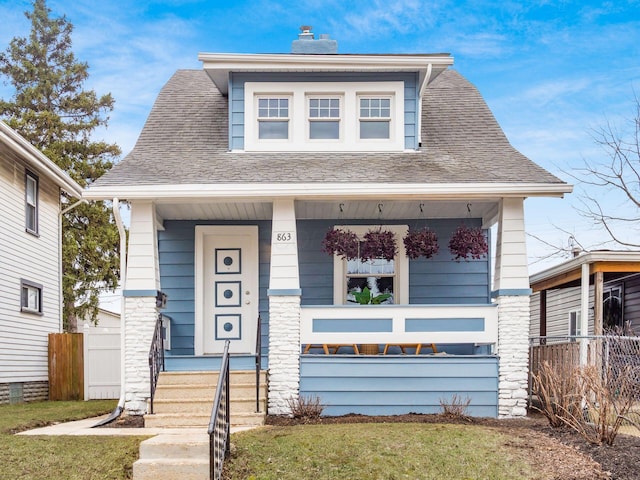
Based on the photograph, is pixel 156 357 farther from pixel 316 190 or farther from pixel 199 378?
pixel 316 190

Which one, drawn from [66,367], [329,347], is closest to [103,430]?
[329,347]

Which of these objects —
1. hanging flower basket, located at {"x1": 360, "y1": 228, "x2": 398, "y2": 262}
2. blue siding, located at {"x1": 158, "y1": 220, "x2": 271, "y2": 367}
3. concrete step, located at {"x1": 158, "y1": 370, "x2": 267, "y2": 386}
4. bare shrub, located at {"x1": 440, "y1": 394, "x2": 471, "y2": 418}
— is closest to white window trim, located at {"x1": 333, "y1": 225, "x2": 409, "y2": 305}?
hanging flower basket, located at {"x1": 360, "y1": 228, "x2": 398, "y2": 262}

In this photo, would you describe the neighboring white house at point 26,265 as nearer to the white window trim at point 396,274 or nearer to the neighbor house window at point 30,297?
the neighbor house window at point 30,297

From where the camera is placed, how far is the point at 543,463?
6.41 meters

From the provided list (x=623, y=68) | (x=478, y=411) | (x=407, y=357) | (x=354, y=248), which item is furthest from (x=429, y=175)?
(x=623, y=68)

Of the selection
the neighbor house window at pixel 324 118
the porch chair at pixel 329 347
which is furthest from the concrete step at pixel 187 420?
the neighbor house window at pixel 324 118

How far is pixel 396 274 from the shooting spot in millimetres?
11180

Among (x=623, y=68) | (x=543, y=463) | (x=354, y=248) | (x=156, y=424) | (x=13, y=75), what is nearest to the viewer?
(x=543, y=463)

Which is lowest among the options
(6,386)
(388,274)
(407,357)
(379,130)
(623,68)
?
(6,386)

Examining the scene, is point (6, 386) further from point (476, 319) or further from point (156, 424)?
point (476, 319)

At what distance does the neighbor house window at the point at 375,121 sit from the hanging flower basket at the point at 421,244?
6.06 ft

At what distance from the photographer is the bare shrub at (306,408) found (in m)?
8.86

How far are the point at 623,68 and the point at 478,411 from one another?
13.3 m

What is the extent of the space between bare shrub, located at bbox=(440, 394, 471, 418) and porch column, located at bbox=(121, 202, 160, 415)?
13.3 ft
